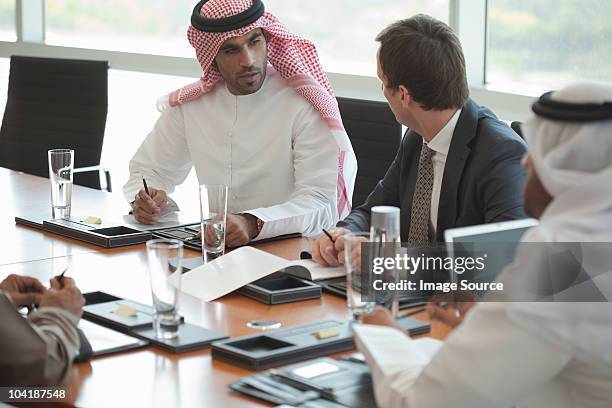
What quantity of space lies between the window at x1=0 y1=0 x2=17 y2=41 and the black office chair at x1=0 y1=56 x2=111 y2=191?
2607 millimetres

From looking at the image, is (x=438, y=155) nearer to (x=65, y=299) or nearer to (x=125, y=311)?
(x=125, y=311)

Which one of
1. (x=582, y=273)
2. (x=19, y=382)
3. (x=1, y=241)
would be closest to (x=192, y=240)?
(x=1, y=241)

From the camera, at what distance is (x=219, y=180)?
3932 millimetres

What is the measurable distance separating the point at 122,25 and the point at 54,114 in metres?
1.95

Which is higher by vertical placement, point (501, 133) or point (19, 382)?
point (501, 133)

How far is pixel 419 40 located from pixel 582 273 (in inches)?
53.0

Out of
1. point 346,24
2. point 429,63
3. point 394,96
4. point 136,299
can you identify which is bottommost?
point 136,299

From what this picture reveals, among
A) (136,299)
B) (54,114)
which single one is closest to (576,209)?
(136,299)

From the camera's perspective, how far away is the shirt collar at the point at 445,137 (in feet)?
9.87

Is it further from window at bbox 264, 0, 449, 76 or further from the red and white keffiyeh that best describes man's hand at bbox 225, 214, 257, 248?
window at bbox 264, 0, 449, 76

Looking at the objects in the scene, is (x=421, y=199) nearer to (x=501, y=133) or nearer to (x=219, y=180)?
(x=501, y=133)

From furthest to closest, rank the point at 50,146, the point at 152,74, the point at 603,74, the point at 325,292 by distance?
the point at 152,74 < the point at 50,146 < the point at 603,74 < the point at 325,292

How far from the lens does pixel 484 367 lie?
5.12ft

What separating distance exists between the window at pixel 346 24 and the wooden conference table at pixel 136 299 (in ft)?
6.92
